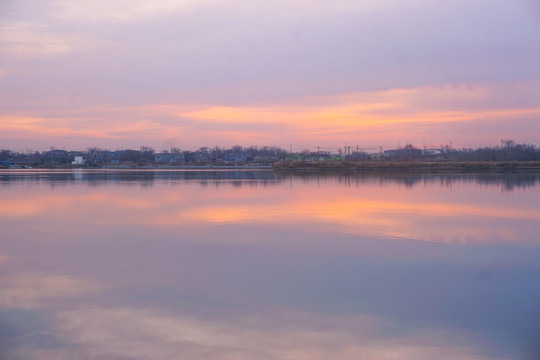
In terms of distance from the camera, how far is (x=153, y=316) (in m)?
3.62

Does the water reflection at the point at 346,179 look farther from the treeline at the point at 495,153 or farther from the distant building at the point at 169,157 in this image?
the distant building at the point at 169,157

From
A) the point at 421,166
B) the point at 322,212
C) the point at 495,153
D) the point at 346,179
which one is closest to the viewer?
the point at 322,212

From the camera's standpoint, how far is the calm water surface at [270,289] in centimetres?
319

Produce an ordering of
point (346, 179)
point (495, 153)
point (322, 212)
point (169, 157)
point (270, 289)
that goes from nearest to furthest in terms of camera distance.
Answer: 1. point (270, 289)
2. point (322, 212)
3. point (346, 179)
4. point (495, 153)
5. point (169, 157)

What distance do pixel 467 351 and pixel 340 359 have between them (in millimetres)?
827

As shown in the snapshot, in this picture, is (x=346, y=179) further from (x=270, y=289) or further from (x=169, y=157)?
(x=169, y=157)

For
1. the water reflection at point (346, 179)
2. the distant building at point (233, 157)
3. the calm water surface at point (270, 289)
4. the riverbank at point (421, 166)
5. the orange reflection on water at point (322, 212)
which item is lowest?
the calm water surface at point (270, 289)

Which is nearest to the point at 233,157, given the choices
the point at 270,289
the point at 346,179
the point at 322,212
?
the point at 346,179

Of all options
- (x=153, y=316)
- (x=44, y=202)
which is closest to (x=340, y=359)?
(x=153, y=316)

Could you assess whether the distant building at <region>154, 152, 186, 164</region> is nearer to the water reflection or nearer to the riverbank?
the riverbank

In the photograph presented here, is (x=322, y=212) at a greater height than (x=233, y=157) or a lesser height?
lesser

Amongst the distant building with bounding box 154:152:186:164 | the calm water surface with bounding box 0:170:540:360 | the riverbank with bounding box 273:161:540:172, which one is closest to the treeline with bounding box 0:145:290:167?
the distant building with bounding box 154:152:186:164

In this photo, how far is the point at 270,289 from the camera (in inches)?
169

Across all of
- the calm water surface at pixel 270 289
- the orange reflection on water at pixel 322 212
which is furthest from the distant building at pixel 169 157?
the calm water surface at pixel 270 289
